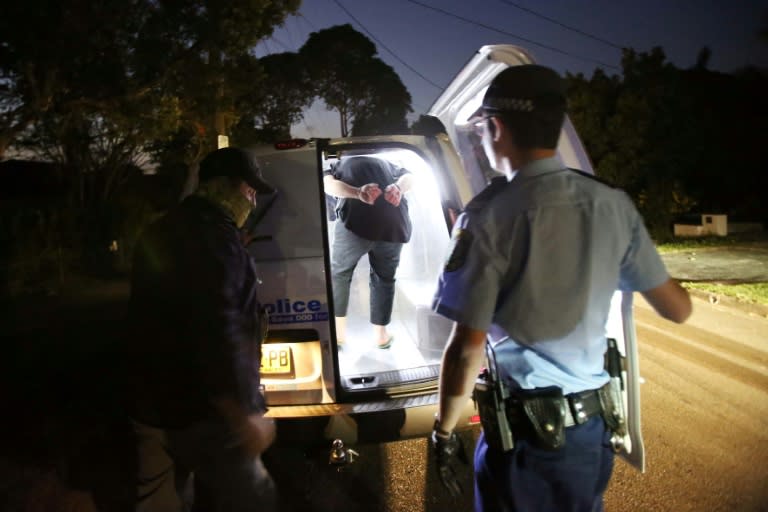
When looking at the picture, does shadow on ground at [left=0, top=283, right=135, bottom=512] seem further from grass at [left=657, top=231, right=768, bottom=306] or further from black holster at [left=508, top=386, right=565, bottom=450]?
grass at [left=657, top=231, right=768, bottom=306]

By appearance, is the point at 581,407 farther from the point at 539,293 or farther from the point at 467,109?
the point at 467,109

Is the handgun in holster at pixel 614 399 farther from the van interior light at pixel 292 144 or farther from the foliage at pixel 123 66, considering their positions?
the foliage at pixel 123 66

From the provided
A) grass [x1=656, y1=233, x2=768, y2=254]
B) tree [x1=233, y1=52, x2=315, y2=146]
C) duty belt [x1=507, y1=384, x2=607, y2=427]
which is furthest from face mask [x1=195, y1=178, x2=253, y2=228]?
tree [x1=233, y1=52, x2=315, y2=146]

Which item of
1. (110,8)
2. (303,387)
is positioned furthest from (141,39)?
(303,387)

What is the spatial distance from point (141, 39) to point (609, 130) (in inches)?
552

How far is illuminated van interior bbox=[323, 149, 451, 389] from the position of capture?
3.39 metres

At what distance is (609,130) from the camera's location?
17.5 metres

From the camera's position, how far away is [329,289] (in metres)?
3.09

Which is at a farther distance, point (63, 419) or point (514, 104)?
point (63, 419)

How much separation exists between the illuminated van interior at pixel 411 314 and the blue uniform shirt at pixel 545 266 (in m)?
1.56

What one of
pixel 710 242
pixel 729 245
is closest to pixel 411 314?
pixel 729 245

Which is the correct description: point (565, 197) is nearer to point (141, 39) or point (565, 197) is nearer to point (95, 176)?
point (141, 39)

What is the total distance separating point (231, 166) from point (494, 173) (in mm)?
1228

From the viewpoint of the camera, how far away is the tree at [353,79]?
1469 inches
